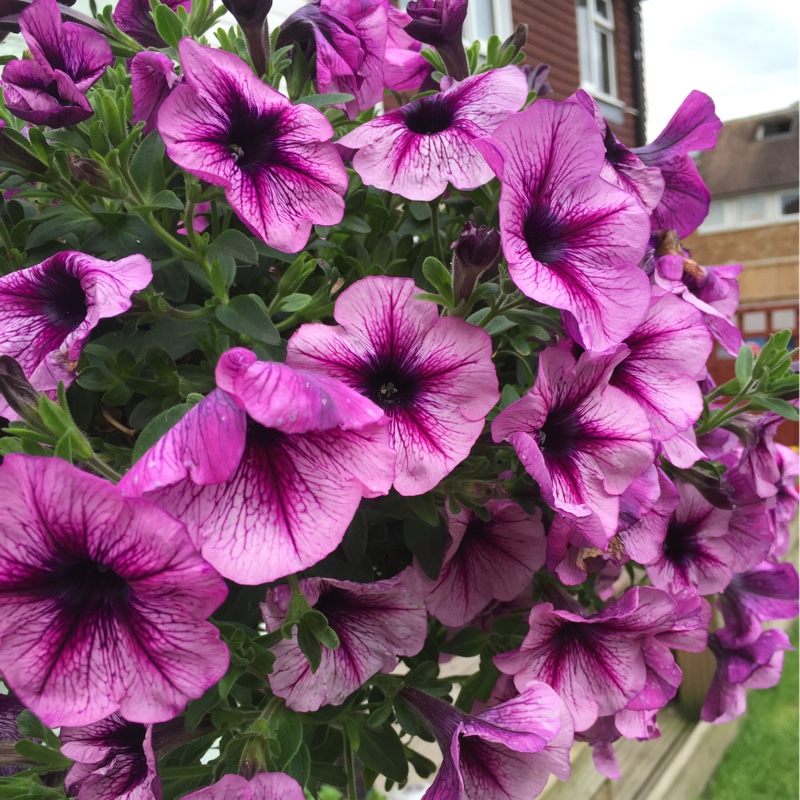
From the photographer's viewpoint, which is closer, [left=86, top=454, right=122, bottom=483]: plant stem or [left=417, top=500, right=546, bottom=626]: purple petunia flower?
[left=86, top=454, right=122, bottom=483]: plant stem

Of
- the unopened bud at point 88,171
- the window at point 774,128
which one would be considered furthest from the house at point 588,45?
the window at point 774,128

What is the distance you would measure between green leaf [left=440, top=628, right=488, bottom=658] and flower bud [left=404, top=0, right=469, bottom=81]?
0.46 meters

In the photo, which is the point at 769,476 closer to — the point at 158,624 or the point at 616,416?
the point at 616,416

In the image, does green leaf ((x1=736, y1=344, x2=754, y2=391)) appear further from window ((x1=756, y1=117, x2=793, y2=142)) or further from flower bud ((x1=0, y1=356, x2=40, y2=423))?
window ((x1=756, y1=117, x2=793, y2=142))

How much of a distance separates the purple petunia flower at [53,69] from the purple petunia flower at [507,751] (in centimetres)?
44

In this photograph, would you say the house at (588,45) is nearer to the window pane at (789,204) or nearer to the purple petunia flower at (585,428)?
the purple petunia flower at (585,428)

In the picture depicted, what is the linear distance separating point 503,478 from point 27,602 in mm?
290

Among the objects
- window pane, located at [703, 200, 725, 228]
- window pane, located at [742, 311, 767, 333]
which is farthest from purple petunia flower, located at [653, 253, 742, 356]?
window pane, located at [703, 200, 725, 228]

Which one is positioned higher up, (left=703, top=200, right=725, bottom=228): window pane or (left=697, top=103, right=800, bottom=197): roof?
(left=697, top=103, right=800, bottom=197): roof

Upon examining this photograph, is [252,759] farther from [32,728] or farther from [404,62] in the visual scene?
[404,62]

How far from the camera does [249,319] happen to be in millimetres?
427

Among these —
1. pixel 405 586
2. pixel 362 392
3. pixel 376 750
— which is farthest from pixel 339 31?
pixel 376 750

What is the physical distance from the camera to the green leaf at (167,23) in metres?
0.48

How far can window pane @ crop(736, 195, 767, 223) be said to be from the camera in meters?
14.1
